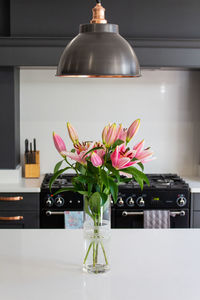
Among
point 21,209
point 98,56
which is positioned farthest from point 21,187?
point 98,56

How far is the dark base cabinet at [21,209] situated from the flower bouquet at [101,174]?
2123mm

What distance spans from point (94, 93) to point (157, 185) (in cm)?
112

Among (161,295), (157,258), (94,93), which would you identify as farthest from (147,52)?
(161,295)

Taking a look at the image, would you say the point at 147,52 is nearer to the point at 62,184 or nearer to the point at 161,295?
the point at 62,184

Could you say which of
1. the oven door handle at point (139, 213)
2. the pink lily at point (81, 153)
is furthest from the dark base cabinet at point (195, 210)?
the pink lily at point (81, 153)

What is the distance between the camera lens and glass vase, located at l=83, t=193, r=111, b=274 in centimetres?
203

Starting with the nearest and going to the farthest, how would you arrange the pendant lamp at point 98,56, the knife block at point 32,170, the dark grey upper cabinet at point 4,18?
the pendant lamp at point 98,56 → the dark grey upper cabinet at point 4,18 → the knife block at point 32,170

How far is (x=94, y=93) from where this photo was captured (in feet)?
15.6

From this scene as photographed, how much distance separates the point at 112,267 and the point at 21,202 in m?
2.15

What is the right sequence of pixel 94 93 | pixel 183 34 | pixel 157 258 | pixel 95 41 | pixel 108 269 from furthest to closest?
pixel 94 93 → pixel 183 34 → pixel 157 258 → pixel 108 269 → pixel 95 41

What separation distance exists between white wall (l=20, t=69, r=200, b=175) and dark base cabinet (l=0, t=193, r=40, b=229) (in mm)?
718

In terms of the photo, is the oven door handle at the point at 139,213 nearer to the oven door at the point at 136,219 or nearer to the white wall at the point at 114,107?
the oven door at the point at 136,219

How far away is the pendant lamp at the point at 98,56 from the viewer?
1758mm

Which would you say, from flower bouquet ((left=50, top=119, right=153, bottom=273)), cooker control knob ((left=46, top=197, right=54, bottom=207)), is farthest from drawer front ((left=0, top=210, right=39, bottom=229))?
flower bouquet ((left=50, top=119, right=153, bottom=273))
